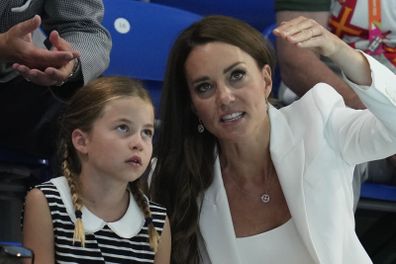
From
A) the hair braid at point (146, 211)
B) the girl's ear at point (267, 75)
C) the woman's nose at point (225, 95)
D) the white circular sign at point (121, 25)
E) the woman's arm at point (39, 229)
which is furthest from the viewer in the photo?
the white circular sign at point (121, 25)

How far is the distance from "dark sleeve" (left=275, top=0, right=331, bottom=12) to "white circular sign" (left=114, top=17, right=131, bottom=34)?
454mm

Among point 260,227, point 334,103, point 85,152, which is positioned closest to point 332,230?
point 260,227

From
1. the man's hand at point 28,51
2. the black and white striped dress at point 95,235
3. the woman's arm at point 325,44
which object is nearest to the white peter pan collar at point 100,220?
the black and white striped dress at point 95,235

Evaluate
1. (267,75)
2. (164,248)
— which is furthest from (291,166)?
(164,248)

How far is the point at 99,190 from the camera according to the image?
1745 millimetres

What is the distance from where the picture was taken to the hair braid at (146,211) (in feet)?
5.86

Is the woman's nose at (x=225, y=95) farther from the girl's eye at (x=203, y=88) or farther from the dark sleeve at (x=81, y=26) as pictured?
the dark sleeve at (x=81, y=26)

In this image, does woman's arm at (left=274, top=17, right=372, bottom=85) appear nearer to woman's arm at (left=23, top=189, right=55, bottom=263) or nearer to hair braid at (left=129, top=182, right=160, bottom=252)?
hair braid at (left=129, top=182, right=160, bottom=252)

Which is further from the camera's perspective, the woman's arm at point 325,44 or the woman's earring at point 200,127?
the woman's earring at point 200,127

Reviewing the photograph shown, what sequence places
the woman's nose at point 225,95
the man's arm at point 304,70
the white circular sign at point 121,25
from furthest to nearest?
the white circular sign at point 121,25 → the man's arm at point 304,70 → the woman's nose at point 225,95

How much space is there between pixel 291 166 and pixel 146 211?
0.39m

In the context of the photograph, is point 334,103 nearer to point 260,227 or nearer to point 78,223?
point 260,227

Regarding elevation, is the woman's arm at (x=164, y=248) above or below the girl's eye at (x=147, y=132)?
below

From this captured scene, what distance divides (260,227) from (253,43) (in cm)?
42
